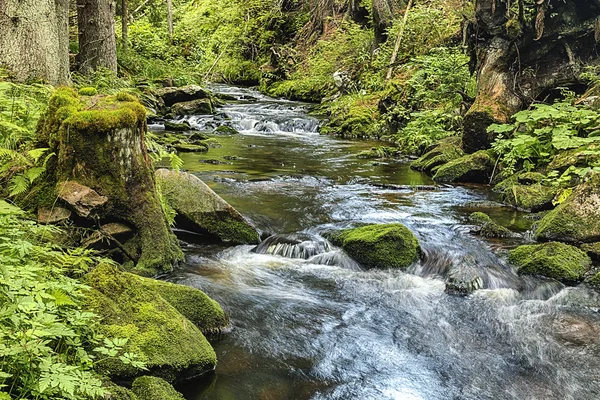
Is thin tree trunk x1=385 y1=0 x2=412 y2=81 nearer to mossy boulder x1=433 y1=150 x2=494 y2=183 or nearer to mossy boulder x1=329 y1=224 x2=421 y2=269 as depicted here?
mossy boulder x1=433 y1=150 x2=494 y2=183

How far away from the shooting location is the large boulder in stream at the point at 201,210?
270 inches

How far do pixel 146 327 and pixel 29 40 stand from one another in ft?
16.5

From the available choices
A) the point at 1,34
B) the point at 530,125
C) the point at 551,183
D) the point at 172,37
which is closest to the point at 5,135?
the point at 1,34

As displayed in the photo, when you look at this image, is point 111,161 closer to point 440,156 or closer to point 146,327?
point 146,327

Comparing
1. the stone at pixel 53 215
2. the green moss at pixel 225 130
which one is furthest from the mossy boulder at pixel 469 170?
the green moss at pixel 225 130

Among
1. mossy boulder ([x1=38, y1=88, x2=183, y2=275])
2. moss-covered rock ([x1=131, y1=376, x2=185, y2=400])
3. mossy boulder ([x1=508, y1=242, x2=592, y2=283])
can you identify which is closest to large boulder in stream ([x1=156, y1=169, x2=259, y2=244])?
mossy boulder ([x1=38, y1=88, x2=183, y2=275])

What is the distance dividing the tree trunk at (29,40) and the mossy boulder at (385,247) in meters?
4.78

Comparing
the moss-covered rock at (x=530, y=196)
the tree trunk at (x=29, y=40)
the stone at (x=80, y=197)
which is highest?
the tree trunk at (x=29, y=40)

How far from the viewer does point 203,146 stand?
14023 millimetres

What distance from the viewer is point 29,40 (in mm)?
6816

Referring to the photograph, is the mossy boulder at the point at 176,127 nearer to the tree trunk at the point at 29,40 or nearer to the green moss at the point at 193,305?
the tree trunk at the point at 29,40

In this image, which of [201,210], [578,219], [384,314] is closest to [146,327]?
[384,314]

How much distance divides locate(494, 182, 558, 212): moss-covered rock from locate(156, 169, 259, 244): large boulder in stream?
4.68m

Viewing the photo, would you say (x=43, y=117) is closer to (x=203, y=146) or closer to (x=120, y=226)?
(x=120, y=226)
